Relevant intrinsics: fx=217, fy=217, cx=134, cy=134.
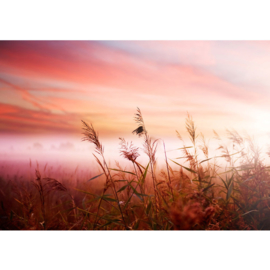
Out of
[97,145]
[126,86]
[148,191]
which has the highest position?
[126,86]

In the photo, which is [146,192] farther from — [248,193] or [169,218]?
[248,193]

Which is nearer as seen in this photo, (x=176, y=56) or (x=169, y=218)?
(x=169, y=218)

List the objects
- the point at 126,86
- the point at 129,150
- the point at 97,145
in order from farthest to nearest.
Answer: the point at 126,86 < the point at 129,150 < the point at 97,145

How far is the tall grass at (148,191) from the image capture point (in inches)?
74.5

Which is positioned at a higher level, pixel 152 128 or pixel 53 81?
pixel 53 81

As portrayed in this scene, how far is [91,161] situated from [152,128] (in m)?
0.67

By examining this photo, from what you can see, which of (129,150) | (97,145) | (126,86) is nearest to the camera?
(97,145)

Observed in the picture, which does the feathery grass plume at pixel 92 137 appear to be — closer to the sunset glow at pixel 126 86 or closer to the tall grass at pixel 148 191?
the tall grass at pixel 148 191

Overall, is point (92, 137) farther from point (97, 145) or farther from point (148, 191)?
point (148, 191)

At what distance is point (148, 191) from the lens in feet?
6.44

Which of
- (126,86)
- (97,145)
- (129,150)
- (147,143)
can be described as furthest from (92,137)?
(126,86)

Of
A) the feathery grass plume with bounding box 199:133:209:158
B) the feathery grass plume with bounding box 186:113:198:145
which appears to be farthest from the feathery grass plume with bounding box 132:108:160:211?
the feathery grass plume with bounding box 199:133:209:158
